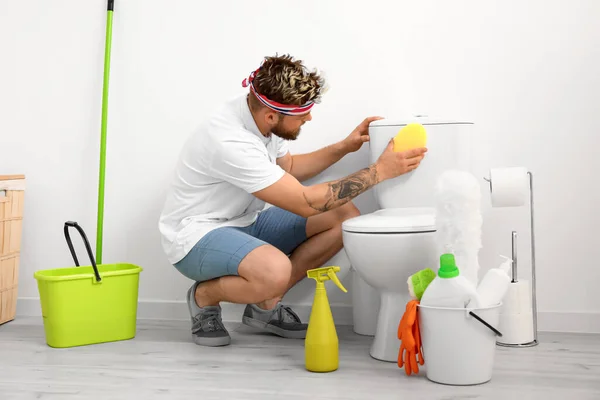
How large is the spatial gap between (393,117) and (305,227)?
0.51m

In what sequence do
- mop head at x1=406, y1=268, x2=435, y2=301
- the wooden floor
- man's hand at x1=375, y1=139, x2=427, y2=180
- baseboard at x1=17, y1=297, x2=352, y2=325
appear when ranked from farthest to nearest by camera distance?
baseboard at x1=17, y1=297, x2=352, y2=325, man's hand at x1=375, y1=139, x2=427, y2=180, mop head at x1=406, y1=268, x2=435, y2=301, the wooden floor

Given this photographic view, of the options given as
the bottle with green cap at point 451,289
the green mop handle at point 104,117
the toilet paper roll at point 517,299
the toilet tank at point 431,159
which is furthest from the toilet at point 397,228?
the green mop handle at point 104,117

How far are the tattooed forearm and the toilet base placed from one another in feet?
1.04

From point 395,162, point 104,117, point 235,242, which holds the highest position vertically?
point 104,117

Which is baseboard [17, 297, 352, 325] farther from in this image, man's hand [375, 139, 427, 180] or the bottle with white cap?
the bottle with white cap

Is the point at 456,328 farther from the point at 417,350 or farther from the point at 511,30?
the point at 511,30

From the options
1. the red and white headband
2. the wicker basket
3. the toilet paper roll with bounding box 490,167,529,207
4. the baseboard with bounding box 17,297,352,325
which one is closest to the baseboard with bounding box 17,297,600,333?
the baseboard with bounding box 17,297,352,325

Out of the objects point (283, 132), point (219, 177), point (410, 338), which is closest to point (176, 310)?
point (219, 177)

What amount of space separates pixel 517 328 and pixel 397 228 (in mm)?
583

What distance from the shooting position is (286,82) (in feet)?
6.52

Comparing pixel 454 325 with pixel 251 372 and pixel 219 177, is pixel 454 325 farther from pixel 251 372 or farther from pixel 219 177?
pixel 219 177

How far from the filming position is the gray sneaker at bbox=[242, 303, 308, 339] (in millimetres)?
2307

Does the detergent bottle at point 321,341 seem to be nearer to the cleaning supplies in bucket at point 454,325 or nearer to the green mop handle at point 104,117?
the cleaning supplies in bucket at point 454,325

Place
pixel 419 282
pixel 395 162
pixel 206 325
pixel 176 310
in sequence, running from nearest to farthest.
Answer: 1. pixel 419 282
2. pixel 395 162
3. pixel 206 325
4. pixel 176 310
